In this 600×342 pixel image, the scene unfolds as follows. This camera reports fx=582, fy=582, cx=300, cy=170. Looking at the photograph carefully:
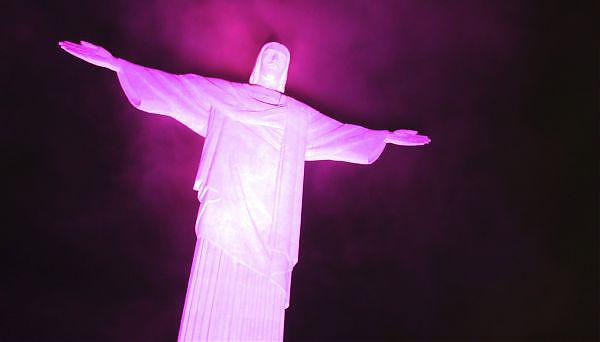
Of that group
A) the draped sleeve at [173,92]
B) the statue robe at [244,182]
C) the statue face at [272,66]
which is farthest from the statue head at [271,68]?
the draped sleeve at [173,92]

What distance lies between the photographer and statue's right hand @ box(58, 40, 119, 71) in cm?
397

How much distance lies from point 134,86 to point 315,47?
1846 millimetres

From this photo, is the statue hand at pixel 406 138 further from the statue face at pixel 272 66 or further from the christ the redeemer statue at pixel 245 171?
the statue face at pixel 272 66

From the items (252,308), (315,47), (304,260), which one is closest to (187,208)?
(304,260)

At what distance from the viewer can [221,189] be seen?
155 inches

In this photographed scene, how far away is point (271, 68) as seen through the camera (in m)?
4.65

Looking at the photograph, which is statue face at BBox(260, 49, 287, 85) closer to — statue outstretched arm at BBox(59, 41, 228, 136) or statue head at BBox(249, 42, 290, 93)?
statue head at BBox(249, 42, 290, 93)

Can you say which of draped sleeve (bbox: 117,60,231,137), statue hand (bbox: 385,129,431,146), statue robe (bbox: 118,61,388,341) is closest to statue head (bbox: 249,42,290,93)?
statue robe (bbox: 118,61,388,341)

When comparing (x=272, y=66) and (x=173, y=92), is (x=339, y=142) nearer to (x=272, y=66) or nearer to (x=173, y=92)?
(x=272, y=66)

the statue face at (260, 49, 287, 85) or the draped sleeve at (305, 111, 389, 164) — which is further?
the statue face at (260, 49, 287, 85)

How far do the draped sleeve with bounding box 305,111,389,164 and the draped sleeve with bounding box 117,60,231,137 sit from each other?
0.74 meters

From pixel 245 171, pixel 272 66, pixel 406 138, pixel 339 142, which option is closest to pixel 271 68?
pixel 272 66

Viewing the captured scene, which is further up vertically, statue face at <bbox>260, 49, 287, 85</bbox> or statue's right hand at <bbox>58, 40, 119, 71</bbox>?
statue face at <bbox>260, 49, 287, 85</bbox>

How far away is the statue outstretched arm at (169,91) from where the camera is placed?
4.15m
